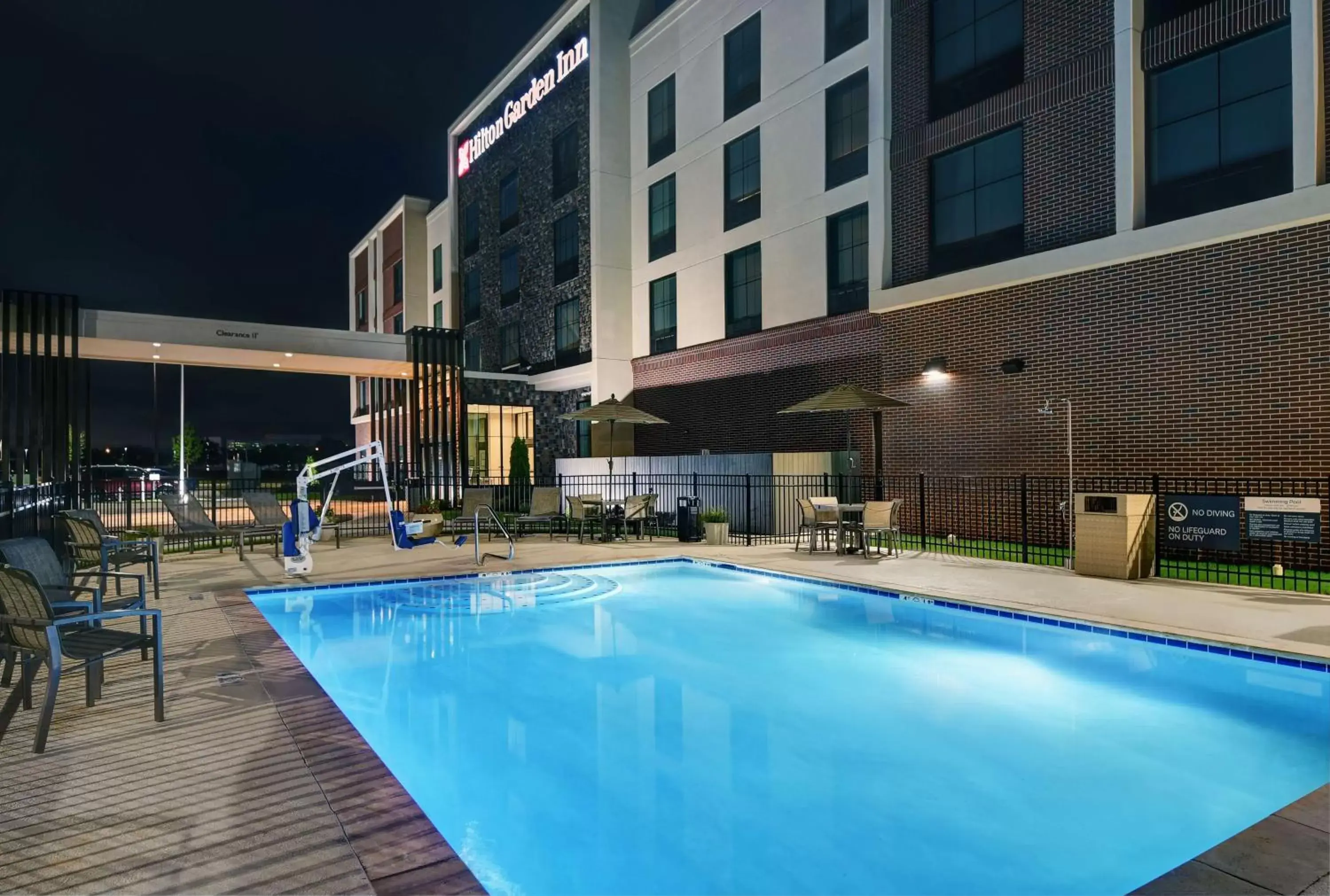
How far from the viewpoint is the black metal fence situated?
920 centimetres

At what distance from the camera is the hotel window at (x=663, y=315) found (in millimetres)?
21578

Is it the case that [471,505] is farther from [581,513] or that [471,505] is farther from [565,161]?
[565,161]

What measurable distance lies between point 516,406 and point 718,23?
13.4 m

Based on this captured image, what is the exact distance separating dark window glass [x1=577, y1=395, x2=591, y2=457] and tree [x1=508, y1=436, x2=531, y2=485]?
2.54m

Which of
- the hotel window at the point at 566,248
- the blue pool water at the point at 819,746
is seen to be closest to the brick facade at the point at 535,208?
the hotel window at the point at 566,248

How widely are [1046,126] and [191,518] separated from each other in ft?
50.7

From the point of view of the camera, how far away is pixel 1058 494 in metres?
12.0

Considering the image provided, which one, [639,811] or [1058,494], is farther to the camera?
[1058,494]

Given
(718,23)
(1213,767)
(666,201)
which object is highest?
(718,23)

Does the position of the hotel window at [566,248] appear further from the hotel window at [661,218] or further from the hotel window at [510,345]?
the hotel window at [510,345]

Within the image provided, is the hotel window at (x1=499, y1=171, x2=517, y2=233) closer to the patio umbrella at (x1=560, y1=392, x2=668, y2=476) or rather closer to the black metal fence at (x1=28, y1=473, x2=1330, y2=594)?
the black metal fence at (x1=28, y1=473, x2=1330, y2=594)

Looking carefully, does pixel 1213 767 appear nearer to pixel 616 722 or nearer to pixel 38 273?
pixel 616 722

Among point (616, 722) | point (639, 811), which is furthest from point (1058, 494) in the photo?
point (639, 811)

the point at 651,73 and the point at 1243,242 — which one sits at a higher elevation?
the point at 651,73
